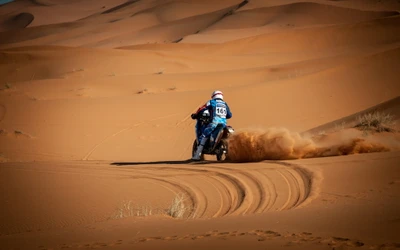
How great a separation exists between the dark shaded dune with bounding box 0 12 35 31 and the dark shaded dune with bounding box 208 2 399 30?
51.4 m

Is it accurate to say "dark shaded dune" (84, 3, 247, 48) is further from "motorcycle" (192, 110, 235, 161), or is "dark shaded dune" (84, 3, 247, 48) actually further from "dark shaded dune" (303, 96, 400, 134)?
"motorcycle" (192, 110, 235, 161)

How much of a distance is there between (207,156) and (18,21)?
328 feet

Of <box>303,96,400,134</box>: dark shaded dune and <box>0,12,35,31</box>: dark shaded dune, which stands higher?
<box>0,12,35,31</box>: dark shaded dune

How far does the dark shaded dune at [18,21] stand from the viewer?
333ft

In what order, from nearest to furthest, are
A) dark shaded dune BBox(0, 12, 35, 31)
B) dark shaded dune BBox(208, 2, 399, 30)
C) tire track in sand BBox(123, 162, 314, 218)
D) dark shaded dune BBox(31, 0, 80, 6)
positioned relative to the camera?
tire track in sand BBox(123, 162, 314, 218) → dark shaded dune BBox(208, 2, 399, 30) → dark shaded dune BBox(0, 12, 35, 31) → dark shaded dune BBox(31, 0, 80, 6)

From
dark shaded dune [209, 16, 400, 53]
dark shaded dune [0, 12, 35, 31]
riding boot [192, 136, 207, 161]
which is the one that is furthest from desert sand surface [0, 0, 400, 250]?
dark shaded dune [0, 12, 35, 31]

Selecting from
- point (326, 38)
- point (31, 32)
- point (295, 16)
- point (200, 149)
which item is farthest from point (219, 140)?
point (31, 32)

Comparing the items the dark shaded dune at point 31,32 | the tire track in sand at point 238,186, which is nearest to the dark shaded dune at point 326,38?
the tire track in sand at point 238,186

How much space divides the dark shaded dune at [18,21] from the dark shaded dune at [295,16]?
5140 centimetres

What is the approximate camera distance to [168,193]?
7723mm

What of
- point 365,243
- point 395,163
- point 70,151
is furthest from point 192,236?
point 70,151

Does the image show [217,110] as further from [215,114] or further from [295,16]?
[295,16]

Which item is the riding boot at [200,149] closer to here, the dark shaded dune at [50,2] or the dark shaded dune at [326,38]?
the dark shaded dune at [326,38]

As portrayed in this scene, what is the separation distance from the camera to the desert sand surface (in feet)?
15.9
